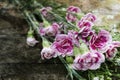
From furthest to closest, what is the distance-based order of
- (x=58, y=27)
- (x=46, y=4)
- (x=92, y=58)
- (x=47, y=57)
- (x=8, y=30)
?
(x=46, y=4) → (x=8, y=30) → (x=58, y=27) → (x=47, y=57) → (x=92, y=58)

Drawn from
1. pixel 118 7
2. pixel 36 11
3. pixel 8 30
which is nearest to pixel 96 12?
pixel 118 7

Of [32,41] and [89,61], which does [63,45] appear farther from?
[32,41]

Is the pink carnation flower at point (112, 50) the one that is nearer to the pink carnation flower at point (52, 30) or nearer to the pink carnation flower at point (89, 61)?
the pink carnation flower at point (89, 61)

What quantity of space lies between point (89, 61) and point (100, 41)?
10cm

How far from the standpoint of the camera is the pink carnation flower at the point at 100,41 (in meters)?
1.49

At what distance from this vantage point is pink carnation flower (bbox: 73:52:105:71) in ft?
4.76

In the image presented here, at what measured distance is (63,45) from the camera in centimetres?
152

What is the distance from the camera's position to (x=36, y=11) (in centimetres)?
196

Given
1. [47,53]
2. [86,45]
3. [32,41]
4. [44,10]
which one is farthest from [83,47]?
[44,10]

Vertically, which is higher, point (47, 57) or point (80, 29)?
point (80, 29)

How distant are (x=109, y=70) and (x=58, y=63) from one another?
0.20 meters

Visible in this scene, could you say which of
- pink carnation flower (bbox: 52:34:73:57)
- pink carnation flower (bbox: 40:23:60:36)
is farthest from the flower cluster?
pink carnation flower (bbox: 40:23:60:36)

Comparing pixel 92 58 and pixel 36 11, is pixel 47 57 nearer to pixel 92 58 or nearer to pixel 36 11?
pixel 92 58

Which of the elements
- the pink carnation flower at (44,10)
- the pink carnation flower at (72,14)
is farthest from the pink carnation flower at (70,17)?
the pink carnation flower at (44,10)
